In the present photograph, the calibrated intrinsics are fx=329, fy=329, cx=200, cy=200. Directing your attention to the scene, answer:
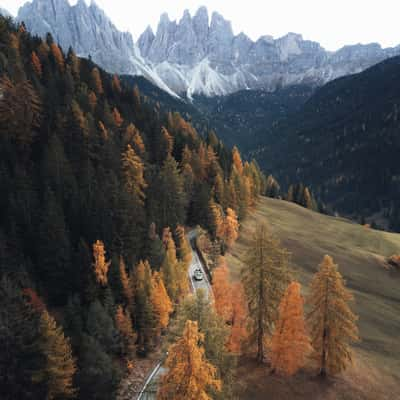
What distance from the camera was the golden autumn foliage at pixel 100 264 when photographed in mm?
39125

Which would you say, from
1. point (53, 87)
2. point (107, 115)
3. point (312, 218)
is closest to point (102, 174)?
point (107, 115)

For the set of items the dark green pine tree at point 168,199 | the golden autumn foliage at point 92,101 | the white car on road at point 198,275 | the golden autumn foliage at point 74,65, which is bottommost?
the white car on road at point 198,275

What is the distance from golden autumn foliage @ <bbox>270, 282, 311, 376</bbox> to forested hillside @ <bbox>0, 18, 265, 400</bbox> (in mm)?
15133

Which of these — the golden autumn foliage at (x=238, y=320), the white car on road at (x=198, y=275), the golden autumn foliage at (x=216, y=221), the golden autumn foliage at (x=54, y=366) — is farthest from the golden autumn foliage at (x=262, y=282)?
the golden autumn foliage at (x=216, y=221)

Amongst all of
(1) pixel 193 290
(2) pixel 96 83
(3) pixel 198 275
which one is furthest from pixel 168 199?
(2) pixel 96 83

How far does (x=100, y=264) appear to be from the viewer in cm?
3947

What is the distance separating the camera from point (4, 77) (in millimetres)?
54844

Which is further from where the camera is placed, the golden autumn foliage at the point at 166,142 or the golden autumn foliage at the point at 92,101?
the golden autumn foliage at the point at 166,142

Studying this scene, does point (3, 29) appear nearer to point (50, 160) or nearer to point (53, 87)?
point (53, 87)

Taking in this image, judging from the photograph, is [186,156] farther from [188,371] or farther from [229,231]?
[188,371]

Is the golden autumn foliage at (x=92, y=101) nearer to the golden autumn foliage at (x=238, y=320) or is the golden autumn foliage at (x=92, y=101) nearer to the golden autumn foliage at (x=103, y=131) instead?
the golden autumn foliage at (x=103, y=131)

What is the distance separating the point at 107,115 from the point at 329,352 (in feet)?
196

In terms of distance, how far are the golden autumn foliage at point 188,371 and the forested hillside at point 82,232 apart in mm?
11971

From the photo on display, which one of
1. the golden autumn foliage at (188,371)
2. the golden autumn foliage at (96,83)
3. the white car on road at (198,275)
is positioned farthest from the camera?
the golden autumn foliage at (96,83)
